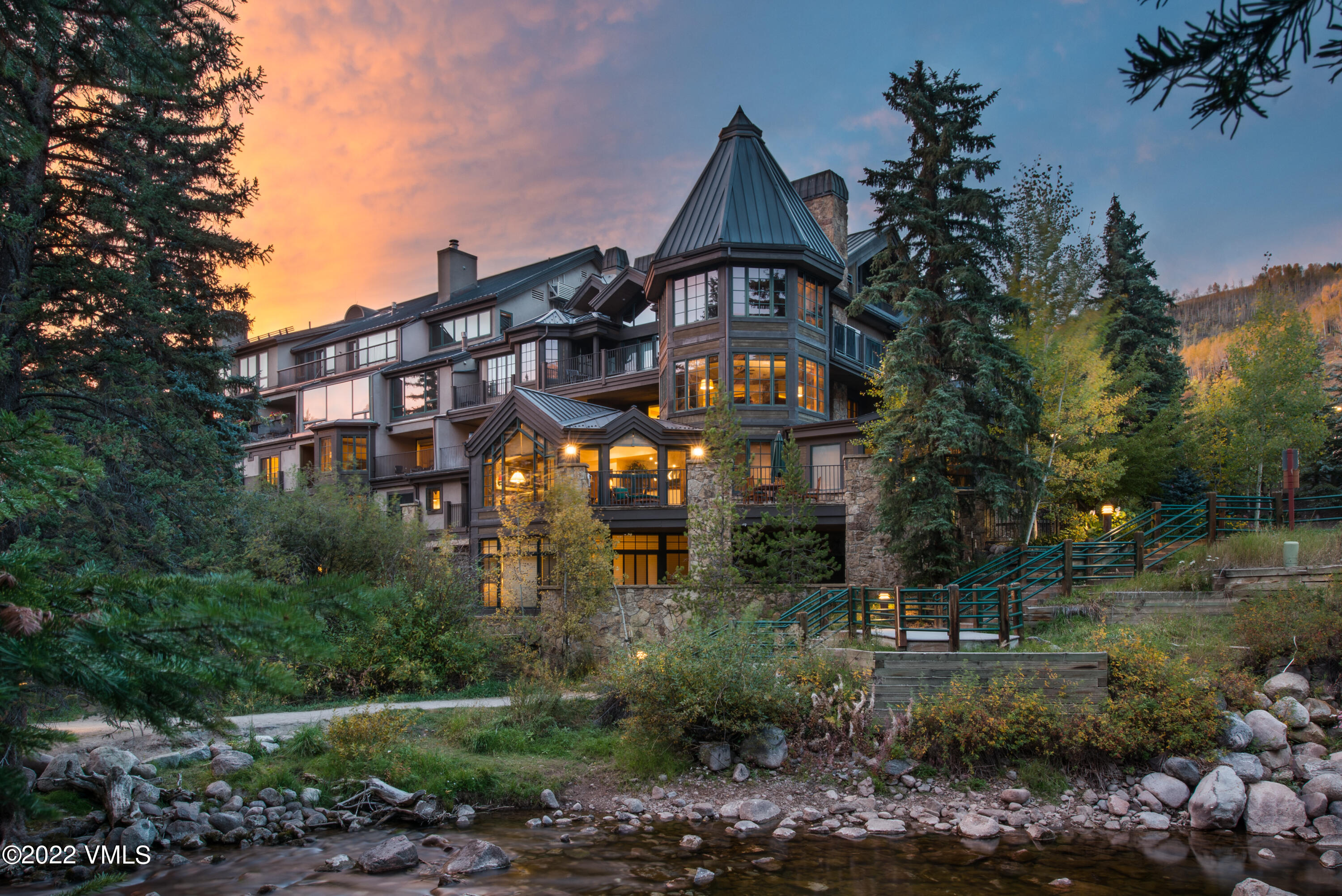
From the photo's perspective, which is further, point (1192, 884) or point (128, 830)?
point (128, 830)

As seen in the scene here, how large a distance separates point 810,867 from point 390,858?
5175mm

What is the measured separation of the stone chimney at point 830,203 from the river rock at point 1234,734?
22.7m

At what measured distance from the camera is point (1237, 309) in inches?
2921

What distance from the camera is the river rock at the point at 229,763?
12.3 meters

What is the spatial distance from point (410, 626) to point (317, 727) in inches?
210

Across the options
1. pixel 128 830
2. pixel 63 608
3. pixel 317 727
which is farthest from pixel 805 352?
pixel 63 608

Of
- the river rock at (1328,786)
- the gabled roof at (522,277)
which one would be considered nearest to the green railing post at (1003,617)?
the river rock at (1328,786)

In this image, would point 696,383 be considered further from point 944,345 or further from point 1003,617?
point 1003,617

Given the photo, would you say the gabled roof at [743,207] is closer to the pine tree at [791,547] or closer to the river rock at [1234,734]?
the pine tree at [791,547]

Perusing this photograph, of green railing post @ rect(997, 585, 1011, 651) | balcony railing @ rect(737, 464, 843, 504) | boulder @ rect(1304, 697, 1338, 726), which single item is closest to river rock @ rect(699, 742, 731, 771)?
green railing post @ rect(997, 585, 1011, 651)

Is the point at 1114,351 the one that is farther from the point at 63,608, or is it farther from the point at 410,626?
the point at 63,608

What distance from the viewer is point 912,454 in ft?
64.2

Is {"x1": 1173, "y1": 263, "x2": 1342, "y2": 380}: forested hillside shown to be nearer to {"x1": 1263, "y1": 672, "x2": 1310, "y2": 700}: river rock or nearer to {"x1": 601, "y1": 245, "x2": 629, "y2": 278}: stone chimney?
{"x1": 601, "y1": 245, "x2": 629, "y2": 278}: stone chimney

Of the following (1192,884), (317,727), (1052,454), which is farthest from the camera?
(1052,454)
